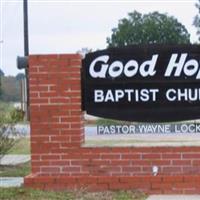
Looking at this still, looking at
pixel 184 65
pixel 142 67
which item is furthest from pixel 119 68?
pixel 184 65

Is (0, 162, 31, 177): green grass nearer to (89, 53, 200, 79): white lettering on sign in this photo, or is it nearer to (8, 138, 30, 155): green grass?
(8, 138, 30, 155): green grass

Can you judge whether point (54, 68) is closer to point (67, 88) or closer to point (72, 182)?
point (67, 88)

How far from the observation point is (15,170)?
1548 centimetres

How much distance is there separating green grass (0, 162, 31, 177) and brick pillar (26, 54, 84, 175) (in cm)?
317

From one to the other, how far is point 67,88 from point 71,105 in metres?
0.28

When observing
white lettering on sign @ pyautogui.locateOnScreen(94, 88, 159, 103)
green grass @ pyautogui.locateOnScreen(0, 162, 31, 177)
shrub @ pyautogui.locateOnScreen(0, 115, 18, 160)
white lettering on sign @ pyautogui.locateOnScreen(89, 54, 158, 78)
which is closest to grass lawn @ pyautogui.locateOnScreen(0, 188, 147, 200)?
white lettering on sign @ pyautogui.locateOnScreen(94, 88, 159, 103)

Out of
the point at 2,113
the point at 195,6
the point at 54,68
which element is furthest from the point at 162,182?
the point at 195,6

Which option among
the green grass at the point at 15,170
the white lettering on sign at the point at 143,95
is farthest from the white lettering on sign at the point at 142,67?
the green grass at the point at 15,170

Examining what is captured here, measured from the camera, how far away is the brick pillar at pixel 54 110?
1138 centimetres

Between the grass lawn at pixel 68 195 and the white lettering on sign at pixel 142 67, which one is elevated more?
the white lettering on sign at pixel 142 67

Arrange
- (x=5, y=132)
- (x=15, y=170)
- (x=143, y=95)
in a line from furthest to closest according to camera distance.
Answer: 1. (x=15, y=170)
2. (x=5, y=132)
3. (x=143, y=95)

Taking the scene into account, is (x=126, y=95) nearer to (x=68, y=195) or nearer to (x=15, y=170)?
(x=68, y=195)

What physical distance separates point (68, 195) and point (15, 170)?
5.02 meters

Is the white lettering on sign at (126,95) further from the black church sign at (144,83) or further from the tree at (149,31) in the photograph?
the tree at (149,31)
